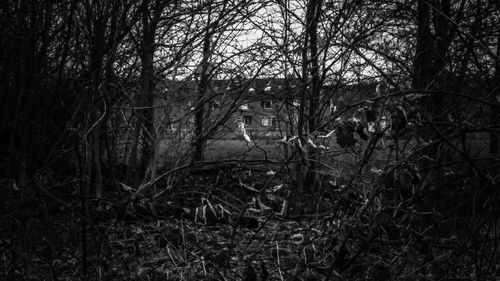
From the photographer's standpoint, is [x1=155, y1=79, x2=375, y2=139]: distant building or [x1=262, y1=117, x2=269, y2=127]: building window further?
[x1=262, y1=117, x2=269, y2=127]: building window

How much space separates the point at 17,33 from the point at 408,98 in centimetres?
221

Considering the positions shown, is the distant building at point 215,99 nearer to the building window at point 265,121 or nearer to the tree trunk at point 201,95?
the tree trunk at point 201,95

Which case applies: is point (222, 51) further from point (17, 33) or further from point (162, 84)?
point (17, 33)

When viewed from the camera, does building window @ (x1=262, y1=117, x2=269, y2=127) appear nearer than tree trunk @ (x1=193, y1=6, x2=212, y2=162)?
No

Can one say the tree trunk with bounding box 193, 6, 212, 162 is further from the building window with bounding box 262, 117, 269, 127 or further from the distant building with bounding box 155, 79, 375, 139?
the building window with bounding box 262, 117, 269, 127

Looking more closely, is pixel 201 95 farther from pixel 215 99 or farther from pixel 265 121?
pixel 265 121

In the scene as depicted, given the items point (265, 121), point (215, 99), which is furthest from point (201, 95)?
point (265, 121)

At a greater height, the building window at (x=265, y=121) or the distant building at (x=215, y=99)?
the distant building at (x=215, y=99)

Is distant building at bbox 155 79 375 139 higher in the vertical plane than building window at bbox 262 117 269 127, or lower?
higher

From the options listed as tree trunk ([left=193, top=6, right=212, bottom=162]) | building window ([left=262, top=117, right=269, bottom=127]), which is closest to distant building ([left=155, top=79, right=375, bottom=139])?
tree trunk ([left=193, top=6, right=212, bottom=162])

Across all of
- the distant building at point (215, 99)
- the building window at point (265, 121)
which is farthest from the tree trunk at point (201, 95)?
the building window at point (265, 121)

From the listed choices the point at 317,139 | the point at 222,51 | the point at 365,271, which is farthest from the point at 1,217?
the point at 222,51

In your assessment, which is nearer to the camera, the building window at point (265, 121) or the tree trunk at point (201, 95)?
the tree trunk at point (201, 95)

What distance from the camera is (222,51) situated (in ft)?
18.2
